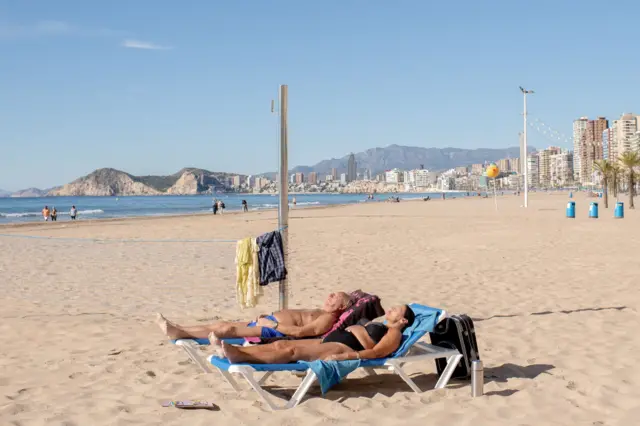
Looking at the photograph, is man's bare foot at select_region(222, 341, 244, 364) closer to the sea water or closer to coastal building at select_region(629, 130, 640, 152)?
the sea water

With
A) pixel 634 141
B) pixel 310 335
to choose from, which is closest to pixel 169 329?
pixel 310 335

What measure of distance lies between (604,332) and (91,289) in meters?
7.27

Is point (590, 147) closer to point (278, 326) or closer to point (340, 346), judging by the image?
point (278, 326)

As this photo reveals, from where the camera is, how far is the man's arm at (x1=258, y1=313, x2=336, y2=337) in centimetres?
502

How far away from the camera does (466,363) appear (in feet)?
15.6

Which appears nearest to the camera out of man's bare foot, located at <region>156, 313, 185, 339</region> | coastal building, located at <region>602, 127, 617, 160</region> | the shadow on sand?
the shadow on sand

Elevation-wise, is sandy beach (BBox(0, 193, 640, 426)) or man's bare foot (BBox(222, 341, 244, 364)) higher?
Answer: man's bare foot (BBox(222, 341, 244, 364))

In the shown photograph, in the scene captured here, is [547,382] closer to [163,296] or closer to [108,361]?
[108,361]

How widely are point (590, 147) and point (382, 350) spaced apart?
173 meters

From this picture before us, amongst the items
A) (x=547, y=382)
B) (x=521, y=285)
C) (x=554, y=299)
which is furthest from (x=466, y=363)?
(x=521, y=285)

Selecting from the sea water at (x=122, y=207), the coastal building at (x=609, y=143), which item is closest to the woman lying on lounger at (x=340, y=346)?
the sea water at (x=122, y=207)

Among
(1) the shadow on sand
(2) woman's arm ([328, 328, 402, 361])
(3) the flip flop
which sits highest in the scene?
→ (2) woman's arm ([328, 328, 402, 361])

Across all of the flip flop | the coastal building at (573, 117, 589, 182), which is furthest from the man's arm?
the coastal building at (573, 117, 589, 182)

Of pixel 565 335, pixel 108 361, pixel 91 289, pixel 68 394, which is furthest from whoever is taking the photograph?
pixel 91 289
